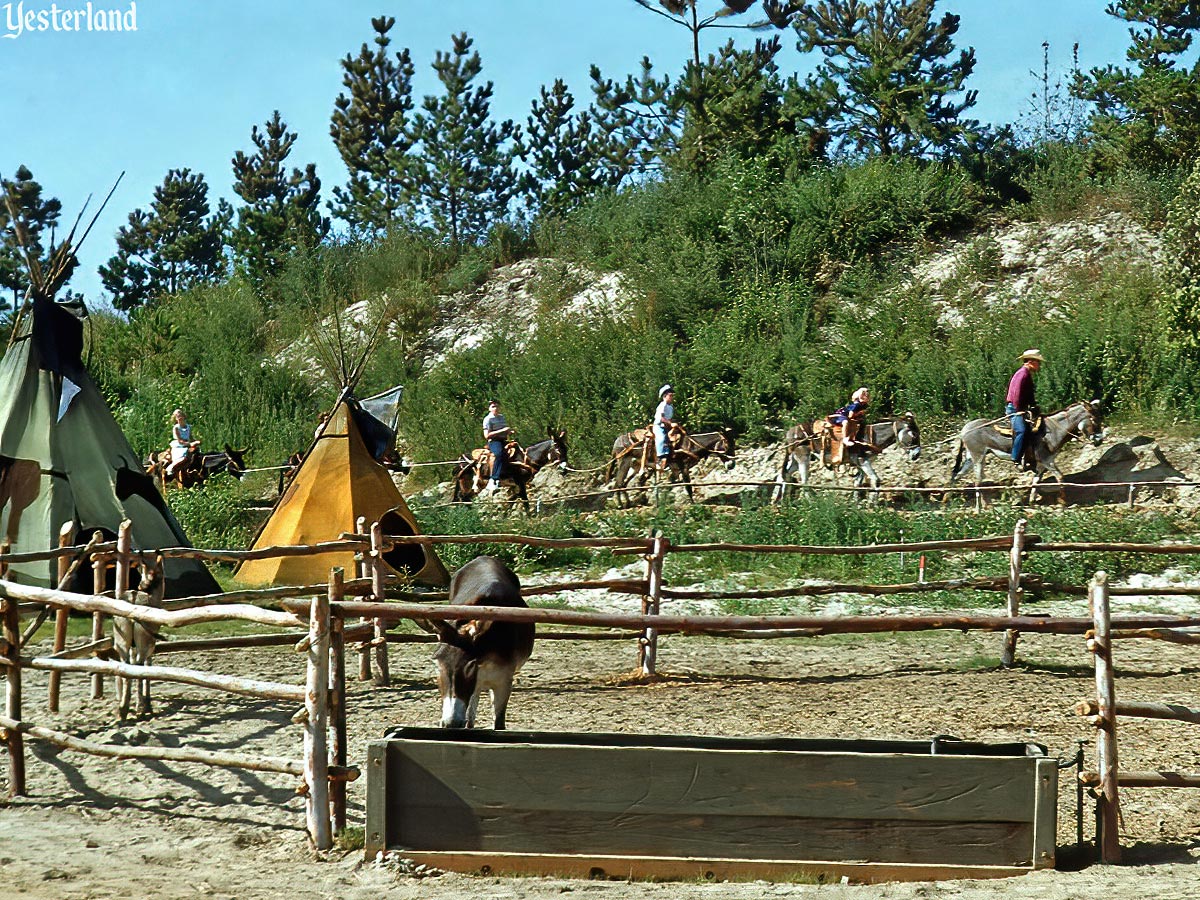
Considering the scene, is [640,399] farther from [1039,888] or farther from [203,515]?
[1039,888]

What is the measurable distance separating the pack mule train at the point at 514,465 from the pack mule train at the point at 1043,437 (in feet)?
24.7

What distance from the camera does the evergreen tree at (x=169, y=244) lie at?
61031mm

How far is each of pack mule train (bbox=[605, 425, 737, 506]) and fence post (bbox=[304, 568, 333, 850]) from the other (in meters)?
16.7

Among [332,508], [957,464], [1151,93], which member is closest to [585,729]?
[332,508]

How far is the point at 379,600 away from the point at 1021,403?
13.5m

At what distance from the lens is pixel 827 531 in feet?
55.1

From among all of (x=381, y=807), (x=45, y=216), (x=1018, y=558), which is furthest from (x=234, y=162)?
(x=381, y=807)

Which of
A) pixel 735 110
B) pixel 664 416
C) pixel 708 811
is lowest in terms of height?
pixel 708 811

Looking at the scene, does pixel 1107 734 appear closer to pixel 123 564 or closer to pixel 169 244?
pixel 123 564

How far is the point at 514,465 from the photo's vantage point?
2311 centimetres

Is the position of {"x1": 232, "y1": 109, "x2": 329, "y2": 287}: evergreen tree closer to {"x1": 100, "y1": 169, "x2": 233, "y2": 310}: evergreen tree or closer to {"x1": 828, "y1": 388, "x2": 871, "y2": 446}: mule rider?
{"x1": 100, "y1": 169, "x2": 233, "y2": 310}: evergreen tree

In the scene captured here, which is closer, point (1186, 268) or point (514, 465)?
point (514, 465)

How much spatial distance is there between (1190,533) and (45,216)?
6059 cm

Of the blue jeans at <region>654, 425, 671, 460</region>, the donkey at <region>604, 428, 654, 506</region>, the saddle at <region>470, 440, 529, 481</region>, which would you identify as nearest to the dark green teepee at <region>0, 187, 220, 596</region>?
the saddle at <region>470, 440, 529, 481</region>
